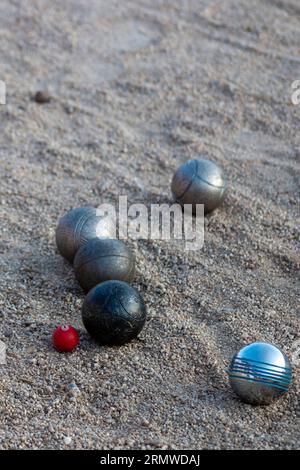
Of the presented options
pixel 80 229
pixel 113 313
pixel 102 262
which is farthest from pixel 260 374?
pixel 80 229

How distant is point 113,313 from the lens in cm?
530

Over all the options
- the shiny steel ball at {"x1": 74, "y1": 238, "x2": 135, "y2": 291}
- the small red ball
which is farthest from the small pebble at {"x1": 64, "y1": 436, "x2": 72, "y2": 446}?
the shiny steel ball at {"x1": 74, "y1": 238, "x2": 135, "y2": 291}

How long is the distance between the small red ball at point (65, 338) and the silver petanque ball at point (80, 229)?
3.28 feet

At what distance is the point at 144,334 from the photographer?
18.7 feet

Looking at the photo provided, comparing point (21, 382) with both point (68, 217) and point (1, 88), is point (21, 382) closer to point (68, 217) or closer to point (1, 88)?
point (68, 217)

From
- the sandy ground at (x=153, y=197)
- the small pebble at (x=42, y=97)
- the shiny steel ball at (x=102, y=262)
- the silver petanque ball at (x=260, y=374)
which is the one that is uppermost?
the silver petanque ball at (x=260, y=374)

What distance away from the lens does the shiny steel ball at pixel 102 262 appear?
5828 millimetres

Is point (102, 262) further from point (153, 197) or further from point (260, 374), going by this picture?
point (153, 197)

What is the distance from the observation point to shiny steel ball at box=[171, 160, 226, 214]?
7004mm

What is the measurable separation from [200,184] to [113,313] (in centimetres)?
211

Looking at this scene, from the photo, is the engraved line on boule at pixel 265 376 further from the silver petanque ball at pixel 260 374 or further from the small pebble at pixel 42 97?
the small pebble at pixel 42 97

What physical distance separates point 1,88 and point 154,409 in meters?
5.64

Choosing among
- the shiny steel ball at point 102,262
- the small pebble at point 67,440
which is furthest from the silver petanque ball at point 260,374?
the shiny steel ball at point 102,262
